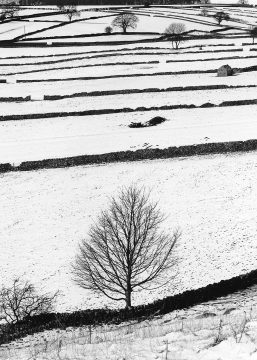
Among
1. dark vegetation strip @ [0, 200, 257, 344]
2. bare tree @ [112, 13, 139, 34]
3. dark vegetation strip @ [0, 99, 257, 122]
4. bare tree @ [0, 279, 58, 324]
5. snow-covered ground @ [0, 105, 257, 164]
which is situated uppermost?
bare tree @ [112, 13, 139, 34]

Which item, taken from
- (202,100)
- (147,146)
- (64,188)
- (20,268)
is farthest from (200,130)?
(20,268)

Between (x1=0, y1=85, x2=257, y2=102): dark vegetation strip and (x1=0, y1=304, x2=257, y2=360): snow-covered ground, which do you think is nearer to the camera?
(x1=0, y1=304, x2=257, y2=360): snow-covered ground

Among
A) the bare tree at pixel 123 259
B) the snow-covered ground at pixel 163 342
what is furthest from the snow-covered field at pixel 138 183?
the bare tree at pixel 123 259

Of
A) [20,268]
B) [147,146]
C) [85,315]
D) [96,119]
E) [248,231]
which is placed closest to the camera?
[85,315]

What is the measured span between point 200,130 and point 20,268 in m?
22.7

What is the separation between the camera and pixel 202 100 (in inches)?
1848

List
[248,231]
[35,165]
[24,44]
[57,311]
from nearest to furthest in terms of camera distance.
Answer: [57,311]
[248,231]
[35,165]
[24,44]

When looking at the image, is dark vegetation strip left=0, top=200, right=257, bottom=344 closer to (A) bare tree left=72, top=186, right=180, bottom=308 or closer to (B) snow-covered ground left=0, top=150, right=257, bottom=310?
(A) bare tree left=72, top=186, right=180, bottom=308

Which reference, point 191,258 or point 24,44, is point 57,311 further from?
point 24,44

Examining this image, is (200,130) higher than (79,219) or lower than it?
higher

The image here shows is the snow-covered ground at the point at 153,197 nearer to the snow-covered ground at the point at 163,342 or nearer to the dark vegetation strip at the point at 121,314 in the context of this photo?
the dark vegetation strip at the point at 121,314

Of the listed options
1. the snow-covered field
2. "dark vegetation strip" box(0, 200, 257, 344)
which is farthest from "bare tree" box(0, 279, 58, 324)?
"dark vegetation strip" box(0, 200, 257, 344)

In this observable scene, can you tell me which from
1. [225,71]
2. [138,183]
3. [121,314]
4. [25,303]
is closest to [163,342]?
[121,314]

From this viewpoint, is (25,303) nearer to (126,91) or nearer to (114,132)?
(114,132)
